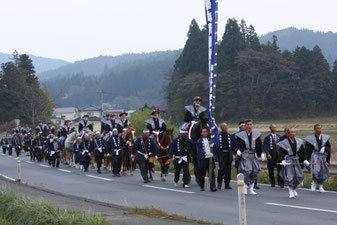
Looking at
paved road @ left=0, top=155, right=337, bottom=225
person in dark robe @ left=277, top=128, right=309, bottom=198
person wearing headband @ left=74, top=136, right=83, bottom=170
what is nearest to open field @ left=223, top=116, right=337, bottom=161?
person wearing headband @ left=74, top=136, right=83, bottom=170

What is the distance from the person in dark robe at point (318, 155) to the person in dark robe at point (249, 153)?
4.64 ft

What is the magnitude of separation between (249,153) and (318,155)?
1.92 meters

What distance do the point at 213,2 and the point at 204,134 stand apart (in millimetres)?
4094

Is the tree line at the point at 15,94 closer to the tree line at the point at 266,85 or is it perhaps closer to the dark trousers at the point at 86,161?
the tree line at the point at 266,85

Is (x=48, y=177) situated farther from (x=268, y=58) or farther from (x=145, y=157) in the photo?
(x=268, y=58)

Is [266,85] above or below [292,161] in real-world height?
above

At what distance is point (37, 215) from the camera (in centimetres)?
977

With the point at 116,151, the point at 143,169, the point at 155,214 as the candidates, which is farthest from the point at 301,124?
the point at 155,214

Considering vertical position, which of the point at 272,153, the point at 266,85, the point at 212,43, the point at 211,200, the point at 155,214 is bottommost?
the point at 211,200

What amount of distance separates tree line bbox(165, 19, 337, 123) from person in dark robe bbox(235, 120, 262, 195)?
56273mm

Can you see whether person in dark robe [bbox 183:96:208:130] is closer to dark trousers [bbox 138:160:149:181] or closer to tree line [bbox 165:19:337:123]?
dark trousers [bbox 138:160:149:181]

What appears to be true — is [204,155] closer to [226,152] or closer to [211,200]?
[226,152]

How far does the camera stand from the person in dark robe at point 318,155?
566 inches

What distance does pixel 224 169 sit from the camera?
15.6 m
